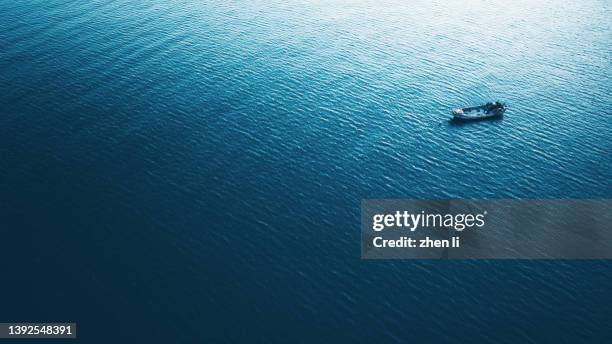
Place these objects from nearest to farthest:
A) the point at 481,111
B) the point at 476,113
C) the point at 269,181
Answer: the point at 269,181 → the point at 476,113 → the point at 481,111

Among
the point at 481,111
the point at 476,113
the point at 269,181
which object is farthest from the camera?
the point at 481,111

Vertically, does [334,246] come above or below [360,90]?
below

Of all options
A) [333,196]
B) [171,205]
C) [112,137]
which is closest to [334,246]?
[333,196]

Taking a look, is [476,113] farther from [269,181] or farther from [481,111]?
[269,181]

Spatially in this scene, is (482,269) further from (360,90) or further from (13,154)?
(13,154)

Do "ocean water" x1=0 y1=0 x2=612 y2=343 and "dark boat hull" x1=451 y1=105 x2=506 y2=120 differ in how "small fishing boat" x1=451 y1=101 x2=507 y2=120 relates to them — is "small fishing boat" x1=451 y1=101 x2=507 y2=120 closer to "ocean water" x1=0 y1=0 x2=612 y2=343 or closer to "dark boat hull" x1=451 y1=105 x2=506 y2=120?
"dark boat hull" x1=451 y1=105 x2=506 y2=120

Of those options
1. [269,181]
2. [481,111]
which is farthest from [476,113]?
[269,181]
